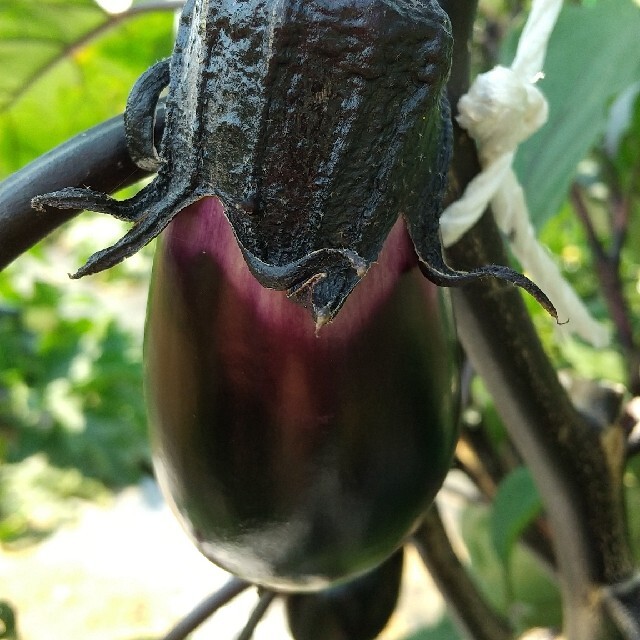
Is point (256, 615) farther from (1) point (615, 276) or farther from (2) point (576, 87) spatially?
(1) point (615, 276)

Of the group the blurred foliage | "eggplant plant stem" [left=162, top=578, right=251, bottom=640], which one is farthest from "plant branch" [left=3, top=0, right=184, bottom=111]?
the blurred foliage

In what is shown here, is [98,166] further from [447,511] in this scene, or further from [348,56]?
[447,511]

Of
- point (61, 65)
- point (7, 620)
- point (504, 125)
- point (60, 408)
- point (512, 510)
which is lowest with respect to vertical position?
point (60, 408)

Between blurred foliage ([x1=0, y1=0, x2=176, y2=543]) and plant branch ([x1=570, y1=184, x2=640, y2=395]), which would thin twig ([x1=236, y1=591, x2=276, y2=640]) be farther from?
blurred foliage ([x1=0, y1=0, x2=176, y2=543])

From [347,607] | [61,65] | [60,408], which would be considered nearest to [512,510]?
[347,607]

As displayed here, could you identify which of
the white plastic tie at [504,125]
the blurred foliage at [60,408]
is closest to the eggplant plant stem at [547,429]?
the white plastic tie at [504,125]

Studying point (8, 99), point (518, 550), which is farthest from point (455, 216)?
point (518, 550)

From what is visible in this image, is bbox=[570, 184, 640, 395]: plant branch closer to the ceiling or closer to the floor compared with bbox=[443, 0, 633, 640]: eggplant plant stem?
closer to the floor
